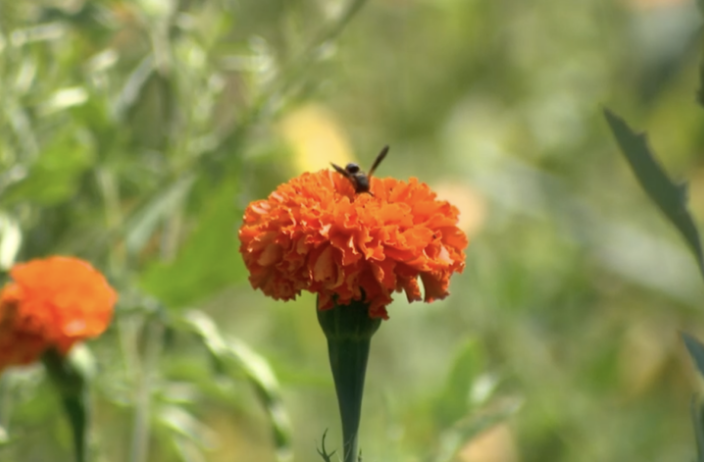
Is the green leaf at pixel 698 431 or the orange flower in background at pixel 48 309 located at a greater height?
the orange flower in background at pixel 48 309

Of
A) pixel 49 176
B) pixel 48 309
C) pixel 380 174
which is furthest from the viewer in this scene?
pixel 380 174

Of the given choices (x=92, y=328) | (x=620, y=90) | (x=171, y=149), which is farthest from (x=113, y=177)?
(x=620, y=90)

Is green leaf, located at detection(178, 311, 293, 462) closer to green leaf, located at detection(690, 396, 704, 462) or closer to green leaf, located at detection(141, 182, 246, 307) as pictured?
green leaf, located at detection(141, 182, 246, 307)

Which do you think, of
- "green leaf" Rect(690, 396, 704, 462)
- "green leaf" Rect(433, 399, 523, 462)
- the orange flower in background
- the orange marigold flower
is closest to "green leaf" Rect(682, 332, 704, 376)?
"green leaf" Rect(690, 396, 704, 462)

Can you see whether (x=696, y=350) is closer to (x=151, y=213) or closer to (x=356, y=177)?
(x=356, y=177)

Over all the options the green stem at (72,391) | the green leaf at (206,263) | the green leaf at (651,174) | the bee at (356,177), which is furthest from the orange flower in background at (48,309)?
the green leaf at (651,174)

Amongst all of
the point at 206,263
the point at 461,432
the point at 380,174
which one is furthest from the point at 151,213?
the point at 380,174

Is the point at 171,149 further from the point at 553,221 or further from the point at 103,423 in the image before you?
the point at 553,221

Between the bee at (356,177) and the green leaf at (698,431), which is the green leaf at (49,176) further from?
the green leaf at (698,431)
